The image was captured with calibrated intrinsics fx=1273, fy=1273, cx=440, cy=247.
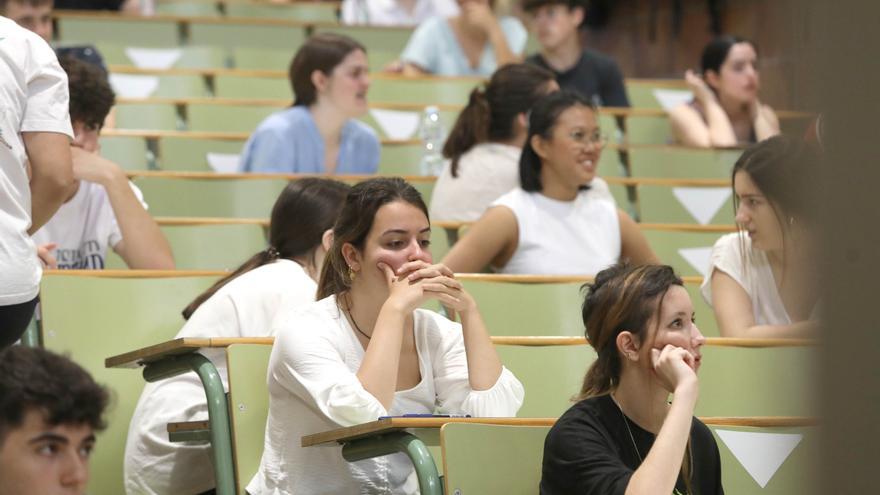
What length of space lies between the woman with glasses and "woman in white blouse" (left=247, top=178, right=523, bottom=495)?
1083mm

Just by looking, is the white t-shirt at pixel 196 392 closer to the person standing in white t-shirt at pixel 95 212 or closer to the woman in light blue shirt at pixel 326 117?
the person standing in white t-shirt at pixel 95 212

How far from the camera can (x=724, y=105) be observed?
5613mm

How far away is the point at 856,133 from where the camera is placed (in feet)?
1.03

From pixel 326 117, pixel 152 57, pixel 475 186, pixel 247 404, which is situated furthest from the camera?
pixel 152 57

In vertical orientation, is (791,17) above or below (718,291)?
above

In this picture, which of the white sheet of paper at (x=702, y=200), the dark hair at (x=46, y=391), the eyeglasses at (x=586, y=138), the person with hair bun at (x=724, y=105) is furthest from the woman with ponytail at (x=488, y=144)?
the dark hair at (x=46, y=391)

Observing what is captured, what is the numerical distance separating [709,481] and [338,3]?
6.40 m

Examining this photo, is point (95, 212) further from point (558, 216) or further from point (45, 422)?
point (45, 422)

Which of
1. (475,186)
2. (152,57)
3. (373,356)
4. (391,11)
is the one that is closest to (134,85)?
(152,57)

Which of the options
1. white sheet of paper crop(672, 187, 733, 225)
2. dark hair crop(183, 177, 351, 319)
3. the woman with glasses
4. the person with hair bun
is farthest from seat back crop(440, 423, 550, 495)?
the person with hair bun

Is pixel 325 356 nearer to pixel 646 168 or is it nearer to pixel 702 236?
pixel 702 236

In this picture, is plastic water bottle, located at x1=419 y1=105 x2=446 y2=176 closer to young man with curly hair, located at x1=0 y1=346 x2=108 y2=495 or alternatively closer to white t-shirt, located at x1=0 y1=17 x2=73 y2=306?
white t-shirt, located at x1=0 y1=17 x2=73 y2=306

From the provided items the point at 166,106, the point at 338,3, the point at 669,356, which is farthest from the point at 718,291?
the point at 338,3

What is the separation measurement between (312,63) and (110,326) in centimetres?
206
